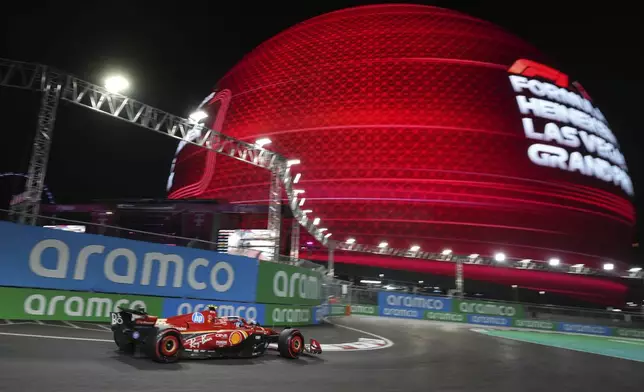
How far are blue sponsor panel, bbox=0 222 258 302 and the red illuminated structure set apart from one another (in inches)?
1393

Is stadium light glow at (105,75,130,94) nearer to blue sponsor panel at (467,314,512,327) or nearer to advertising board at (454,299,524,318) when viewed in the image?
advertising board at (454,299,524,318)

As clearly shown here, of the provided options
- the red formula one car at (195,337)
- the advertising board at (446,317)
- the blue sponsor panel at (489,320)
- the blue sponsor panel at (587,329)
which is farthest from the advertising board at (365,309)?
the red formula one car at (195,337)

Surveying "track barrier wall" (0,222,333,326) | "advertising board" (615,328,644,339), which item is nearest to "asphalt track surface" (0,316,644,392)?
"track barrier wall" (0,222,333,326)

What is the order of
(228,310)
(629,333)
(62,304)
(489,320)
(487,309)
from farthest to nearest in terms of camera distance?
(487,309), (489,320), (629,333), (228,310), (62,304)

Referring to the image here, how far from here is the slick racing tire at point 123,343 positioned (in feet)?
26.8

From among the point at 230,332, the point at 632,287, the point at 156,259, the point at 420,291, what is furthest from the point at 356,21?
the point at 230,332

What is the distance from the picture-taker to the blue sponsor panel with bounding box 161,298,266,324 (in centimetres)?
1365

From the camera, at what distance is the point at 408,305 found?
35094mm

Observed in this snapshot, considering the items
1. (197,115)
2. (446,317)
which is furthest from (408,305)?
(197,115)

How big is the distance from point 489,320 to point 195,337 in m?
32.2

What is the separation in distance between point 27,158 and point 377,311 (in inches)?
966

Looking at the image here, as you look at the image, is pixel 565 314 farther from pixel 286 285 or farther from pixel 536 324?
pixel 286 285

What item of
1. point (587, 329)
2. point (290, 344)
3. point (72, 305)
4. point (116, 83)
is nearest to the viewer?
point (290, 344)

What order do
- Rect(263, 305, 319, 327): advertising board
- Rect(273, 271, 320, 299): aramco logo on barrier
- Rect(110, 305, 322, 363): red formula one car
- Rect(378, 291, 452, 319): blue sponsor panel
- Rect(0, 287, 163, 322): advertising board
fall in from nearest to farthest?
Rect(110, 305, 322, 363): red formula one car, Rect(0, 287, 163, 322): advertising board, Rect(263, 305, 319, 327): advertising board, Rect(273, 271, 320, 299): aramco logo on barrier, Rect(378, 291, 452, 319): blue sponsor panel
